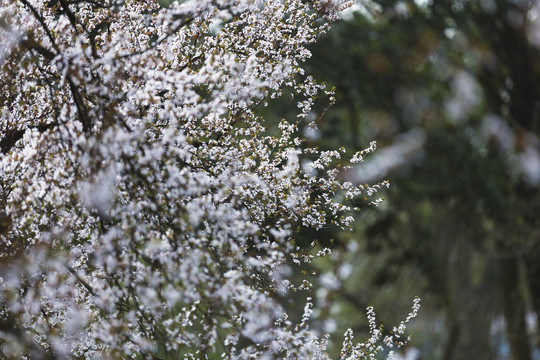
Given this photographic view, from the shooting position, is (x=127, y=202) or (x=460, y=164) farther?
(x=127, y=202)

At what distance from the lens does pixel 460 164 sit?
166 inches

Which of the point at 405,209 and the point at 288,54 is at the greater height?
the point at 288,54

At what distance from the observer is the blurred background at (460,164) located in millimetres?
4191

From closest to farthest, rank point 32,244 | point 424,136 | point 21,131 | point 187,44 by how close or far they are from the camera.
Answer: point 424,136, point 32,244, point 21,131, point 187,44

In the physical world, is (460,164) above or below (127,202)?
above

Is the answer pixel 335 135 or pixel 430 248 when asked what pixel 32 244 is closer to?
pixel 430 248

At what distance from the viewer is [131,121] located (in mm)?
5297

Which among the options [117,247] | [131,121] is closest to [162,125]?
[131,121]

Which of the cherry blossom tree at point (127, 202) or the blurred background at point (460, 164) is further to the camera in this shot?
the cherry blossom tree at point (127, 202)

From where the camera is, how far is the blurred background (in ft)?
13.8

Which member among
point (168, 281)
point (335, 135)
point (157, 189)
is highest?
point (335, 135)

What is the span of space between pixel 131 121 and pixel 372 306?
342cm

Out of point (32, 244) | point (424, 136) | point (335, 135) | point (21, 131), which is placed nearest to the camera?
point (424, 136)

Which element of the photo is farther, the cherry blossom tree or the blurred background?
the cherry blossom tree
